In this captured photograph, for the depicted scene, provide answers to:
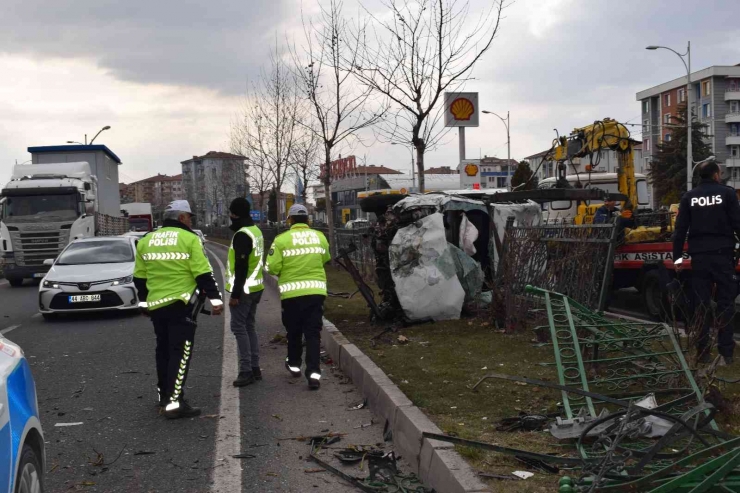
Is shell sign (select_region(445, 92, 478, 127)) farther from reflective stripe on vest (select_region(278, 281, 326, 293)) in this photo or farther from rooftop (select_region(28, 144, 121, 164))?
rooftop (select_region(28, 144, 121, 164))

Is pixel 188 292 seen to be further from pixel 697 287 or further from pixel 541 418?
pixel 697 287

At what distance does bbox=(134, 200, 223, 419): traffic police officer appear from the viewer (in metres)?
6.78

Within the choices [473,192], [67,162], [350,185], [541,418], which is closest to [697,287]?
[541,418]

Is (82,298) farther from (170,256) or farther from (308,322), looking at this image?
(170,256)

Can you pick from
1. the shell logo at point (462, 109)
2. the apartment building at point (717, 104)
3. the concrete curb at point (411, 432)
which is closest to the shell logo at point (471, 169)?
the shell logo at point (462, 109)

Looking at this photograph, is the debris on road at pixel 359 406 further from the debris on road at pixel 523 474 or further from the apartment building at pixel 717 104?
the apartment building at pixel 717 104

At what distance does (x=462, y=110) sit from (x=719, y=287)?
38.0 ft

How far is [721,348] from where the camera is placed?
22.6ft

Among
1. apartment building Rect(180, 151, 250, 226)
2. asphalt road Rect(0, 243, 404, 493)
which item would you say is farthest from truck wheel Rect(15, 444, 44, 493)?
apartment building Rect(180, 151, 250, 226)

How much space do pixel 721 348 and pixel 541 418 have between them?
238 cm

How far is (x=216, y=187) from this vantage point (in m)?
86.8

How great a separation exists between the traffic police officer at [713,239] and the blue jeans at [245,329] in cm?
421

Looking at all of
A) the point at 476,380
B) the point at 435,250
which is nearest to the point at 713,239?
the point at 476,380

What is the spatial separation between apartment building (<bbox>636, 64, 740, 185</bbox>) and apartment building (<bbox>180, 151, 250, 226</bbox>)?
4274 cm
